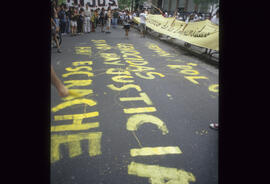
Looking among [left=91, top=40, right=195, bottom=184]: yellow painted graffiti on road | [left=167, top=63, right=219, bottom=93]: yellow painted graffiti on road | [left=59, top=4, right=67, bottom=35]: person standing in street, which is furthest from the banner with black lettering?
[left=59, top=4, right=67, bottom=35]: person standing in street

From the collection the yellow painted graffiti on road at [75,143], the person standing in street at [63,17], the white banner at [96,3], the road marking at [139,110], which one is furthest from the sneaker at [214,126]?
the white banner at [96,3]

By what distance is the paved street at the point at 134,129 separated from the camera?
232 cm

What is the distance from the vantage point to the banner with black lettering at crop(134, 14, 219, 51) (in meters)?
7.94

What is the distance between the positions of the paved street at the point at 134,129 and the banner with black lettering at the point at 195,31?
8.45ft

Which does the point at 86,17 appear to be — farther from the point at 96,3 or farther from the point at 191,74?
the point at 191,74

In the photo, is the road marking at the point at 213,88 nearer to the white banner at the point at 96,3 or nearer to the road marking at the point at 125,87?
the road marking at the point at 125,87

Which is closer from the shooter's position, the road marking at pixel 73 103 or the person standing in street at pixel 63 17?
the road marking at pixel 73 103

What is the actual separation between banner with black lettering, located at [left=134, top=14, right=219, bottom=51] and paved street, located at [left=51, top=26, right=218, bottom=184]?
2.58 metres

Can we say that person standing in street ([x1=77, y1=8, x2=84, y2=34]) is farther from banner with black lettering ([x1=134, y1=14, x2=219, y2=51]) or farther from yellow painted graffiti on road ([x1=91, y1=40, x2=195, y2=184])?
yellow painted graffiti on road ([x1=91, y1=40, x2=195, y2=184])

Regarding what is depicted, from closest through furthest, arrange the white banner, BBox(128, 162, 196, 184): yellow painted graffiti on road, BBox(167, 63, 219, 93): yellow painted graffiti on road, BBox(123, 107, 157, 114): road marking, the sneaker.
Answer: BBox(128, 162, 196, 184): yellow painted graffiti on road < the sneaker < BBox(123, 107, 157, 114): road marking < BBox(167, 63, 219, 93): yellow painted graffiti on road < the white banner

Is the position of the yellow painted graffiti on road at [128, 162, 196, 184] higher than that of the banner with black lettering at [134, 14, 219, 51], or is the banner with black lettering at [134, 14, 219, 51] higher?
the banner with black lettering at [134, 14, 219, 51]

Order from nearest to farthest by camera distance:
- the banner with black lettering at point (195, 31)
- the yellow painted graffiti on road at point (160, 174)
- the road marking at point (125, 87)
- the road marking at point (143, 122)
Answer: the yellow painted graffiti on road at point (160, 174) < the road marking at point (143, 122) < the road marking at point (125, 87) < the banner with black lettering at point (195, 31)
